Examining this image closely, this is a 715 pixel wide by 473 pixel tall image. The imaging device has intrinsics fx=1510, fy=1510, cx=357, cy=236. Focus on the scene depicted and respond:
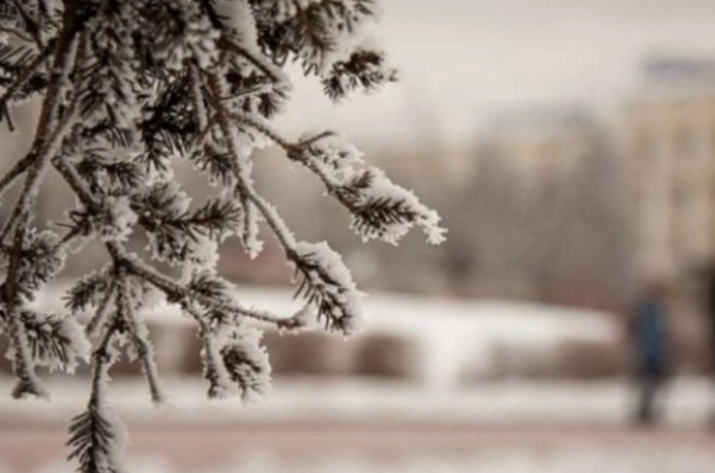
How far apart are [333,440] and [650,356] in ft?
14.4

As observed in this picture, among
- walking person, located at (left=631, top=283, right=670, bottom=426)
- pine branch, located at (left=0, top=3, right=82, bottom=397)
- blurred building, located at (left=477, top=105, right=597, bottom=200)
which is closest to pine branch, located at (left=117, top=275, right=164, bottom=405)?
pine branch, located at (left=0, top=3, right=82, bottom=397)

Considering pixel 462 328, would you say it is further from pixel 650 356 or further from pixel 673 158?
pixel 673 158

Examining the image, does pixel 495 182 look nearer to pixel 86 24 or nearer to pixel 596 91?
pixel 596 91

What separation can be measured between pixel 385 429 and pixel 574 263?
38720 mm

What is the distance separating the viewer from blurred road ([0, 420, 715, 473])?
13.1m

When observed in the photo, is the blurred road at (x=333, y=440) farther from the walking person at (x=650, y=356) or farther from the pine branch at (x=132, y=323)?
the pine branch at (x=132, y=323)

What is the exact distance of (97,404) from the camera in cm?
229

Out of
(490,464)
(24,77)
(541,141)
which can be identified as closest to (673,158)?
(541,141)

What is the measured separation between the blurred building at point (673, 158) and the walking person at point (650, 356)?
190 feet

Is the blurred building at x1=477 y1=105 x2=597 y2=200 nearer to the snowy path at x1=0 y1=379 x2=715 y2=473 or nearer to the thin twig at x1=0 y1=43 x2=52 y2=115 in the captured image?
the snowy path at x1=0 y1=379 x2=715 y2=473

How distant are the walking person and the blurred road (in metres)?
0.76

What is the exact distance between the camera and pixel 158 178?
2.30 metres

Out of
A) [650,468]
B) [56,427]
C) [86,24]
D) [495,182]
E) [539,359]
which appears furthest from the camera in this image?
[495,182]

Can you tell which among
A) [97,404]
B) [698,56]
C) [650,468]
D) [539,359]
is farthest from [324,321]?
[698,56]
